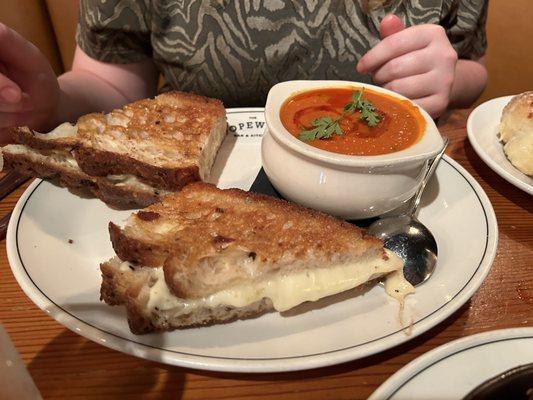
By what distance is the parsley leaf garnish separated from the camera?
46.9 inches

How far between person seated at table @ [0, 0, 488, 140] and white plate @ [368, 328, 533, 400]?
0.96 metres

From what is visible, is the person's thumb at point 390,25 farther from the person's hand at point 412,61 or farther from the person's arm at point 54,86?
the person's arm at point 54,86

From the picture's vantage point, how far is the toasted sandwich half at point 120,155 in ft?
4.37

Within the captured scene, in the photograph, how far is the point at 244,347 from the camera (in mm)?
934

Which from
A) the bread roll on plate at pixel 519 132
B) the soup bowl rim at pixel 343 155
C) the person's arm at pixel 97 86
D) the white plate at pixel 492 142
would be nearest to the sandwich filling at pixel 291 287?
the soup bowl rim at pixel 343 155

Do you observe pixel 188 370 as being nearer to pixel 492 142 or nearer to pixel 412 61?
pixel 412 61

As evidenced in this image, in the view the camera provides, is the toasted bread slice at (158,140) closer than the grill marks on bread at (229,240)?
No

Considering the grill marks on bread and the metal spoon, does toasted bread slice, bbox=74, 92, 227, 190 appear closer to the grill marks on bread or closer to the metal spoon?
the grill marks on bread

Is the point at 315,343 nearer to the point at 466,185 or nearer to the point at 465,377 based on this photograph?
the point at 465,377

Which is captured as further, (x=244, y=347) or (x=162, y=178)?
(x=162, y=178)

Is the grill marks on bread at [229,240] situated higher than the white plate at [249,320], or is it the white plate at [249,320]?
the grill marks on bread at [229,240]

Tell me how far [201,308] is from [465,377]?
51 centimetres

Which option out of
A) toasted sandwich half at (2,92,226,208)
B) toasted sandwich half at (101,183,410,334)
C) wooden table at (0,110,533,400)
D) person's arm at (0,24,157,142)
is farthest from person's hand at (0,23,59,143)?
toasted sandwich half at (101,183,410,334)

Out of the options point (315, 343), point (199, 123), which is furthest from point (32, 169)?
point (315, 343)
